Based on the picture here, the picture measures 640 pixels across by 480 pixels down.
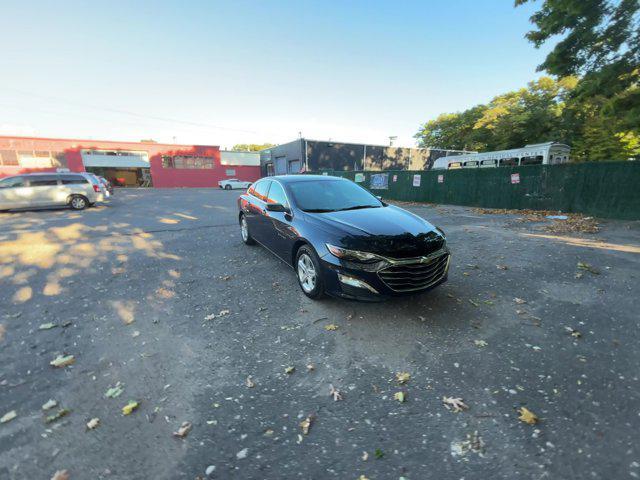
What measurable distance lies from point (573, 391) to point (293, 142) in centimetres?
3357

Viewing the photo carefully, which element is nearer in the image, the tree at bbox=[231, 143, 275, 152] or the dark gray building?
the dark gray building

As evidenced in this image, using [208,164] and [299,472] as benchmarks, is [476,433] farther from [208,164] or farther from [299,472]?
[208,164]

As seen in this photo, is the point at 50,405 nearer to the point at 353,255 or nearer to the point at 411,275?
the point at 353,255

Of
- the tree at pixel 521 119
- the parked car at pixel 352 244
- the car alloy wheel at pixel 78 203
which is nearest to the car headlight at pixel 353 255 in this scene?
the parked car at pixel 352 244

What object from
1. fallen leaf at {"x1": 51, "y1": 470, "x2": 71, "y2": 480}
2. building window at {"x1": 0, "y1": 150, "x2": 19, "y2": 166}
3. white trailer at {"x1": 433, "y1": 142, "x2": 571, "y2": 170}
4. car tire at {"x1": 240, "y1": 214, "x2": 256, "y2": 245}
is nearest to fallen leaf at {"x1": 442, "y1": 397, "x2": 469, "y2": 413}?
fallen leaf at {"x1": 51, "y1": 470, "x2": 71, "y2": 480}

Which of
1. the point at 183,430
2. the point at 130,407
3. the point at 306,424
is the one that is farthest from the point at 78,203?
the point at 306,424

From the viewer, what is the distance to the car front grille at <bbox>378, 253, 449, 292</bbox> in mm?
3315

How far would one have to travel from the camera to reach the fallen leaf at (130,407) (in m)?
2.34

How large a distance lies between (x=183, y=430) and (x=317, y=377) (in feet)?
3.68

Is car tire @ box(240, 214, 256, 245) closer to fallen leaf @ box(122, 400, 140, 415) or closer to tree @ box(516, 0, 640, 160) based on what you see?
fallen leaf @ box(122, 400, 140, 415)

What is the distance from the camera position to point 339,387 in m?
2.60

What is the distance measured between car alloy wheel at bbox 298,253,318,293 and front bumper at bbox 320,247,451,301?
0.41 meters

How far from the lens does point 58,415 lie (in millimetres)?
2307

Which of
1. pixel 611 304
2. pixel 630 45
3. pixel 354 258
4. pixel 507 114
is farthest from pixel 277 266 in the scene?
pixel 507 114
